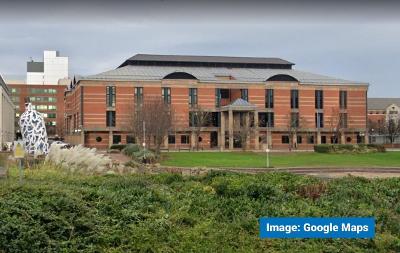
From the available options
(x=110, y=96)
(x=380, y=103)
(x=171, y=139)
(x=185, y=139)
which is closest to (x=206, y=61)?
(x=185, y=139)

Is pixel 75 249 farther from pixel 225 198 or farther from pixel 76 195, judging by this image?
pixel 225 198

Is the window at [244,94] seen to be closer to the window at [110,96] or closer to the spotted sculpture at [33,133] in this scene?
the window at [110,96]

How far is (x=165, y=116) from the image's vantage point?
54781 millimetres

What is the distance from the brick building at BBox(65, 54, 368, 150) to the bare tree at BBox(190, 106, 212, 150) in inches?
28.3

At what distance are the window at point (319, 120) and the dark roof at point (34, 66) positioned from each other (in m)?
103

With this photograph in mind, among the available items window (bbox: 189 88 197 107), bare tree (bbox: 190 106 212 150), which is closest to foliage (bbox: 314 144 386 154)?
bare tree (bbox: 190 106 212 150)

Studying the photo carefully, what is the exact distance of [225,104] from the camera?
3115 inches

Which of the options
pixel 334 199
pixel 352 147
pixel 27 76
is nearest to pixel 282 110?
pixel 352 147

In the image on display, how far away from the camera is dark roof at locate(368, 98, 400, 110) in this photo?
463 feet

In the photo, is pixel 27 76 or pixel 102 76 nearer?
pixel 102 76

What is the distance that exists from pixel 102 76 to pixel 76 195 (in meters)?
66.6

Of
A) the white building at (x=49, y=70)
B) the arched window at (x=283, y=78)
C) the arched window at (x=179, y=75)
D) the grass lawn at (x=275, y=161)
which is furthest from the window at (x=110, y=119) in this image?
the white building at (x=49, y=70)

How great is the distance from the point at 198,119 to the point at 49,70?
94.6m

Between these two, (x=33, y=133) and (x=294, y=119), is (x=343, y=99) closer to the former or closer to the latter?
(x=294, y=119)
